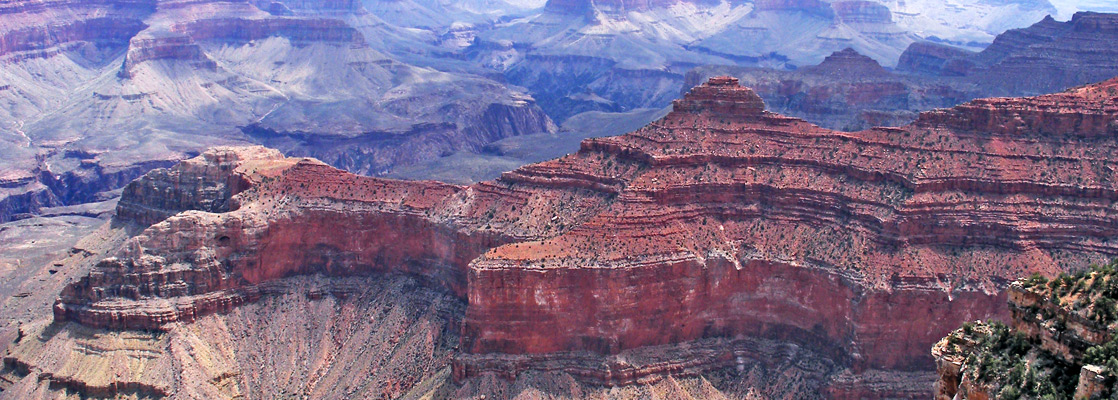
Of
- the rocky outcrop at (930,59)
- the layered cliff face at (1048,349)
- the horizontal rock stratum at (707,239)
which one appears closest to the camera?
the layered cliff face at (1048,349)

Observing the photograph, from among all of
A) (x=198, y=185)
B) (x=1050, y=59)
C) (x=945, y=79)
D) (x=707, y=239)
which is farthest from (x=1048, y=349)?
(x=945, y=79)

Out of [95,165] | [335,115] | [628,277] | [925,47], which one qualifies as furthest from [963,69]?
[95,165]

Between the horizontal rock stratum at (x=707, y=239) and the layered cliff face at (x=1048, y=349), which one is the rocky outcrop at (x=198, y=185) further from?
the layered cliff face at (x=1048, y=349)

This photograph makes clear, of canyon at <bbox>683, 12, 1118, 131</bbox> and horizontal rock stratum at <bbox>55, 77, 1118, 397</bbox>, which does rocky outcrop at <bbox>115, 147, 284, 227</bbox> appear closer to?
horizontal rock stratum at <bbox>55, 77, 1118, 397</bbox>

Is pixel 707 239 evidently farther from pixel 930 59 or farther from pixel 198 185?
pixel 930 59

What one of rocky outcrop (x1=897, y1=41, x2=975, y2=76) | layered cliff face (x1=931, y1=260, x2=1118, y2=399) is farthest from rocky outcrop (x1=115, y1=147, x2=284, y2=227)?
rocky outcrop (x1=897, y1=41, x2=975, y2=76)

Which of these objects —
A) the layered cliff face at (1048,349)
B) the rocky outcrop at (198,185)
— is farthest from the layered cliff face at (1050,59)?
the layered cliff face at (1048,349)
